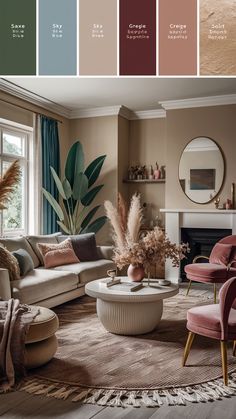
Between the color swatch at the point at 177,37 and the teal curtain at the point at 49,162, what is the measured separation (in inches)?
184

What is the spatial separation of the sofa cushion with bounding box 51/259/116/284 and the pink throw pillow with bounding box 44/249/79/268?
2.6 inches

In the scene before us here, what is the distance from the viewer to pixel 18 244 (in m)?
4.80

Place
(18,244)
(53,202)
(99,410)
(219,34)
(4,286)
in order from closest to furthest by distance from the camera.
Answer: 1. (219,34)
2. (99,410)
3. (4,286)
4. (18,244)
5. (53,202)

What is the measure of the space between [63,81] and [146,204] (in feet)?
8.51

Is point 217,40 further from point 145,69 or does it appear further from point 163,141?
point 163,141

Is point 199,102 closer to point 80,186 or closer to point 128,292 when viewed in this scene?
point 80,186

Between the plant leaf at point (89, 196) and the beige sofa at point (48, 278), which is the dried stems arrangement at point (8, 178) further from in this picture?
the plant leaf at point (89, 196)

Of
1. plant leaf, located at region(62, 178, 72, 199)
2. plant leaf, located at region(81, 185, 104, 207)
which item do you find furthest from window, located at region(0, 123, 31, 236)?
plant leaf, located at region(81, 185, 104, 207)

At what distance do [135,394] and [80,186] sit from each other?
3.88 m

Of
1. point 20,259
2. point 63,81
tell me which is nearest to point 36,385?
point 20,259

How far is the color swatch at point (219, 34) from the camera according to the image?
175cm

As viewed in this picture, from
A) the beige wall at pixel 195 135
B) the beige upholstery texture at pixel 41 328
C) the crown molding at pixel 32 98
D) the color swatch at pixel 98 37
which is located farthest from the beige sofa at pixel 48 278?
the color swatch at pixel 98 37

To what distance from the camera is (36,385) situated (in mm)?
2686

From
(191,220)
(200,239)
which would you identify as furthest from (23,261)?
(200,239)
